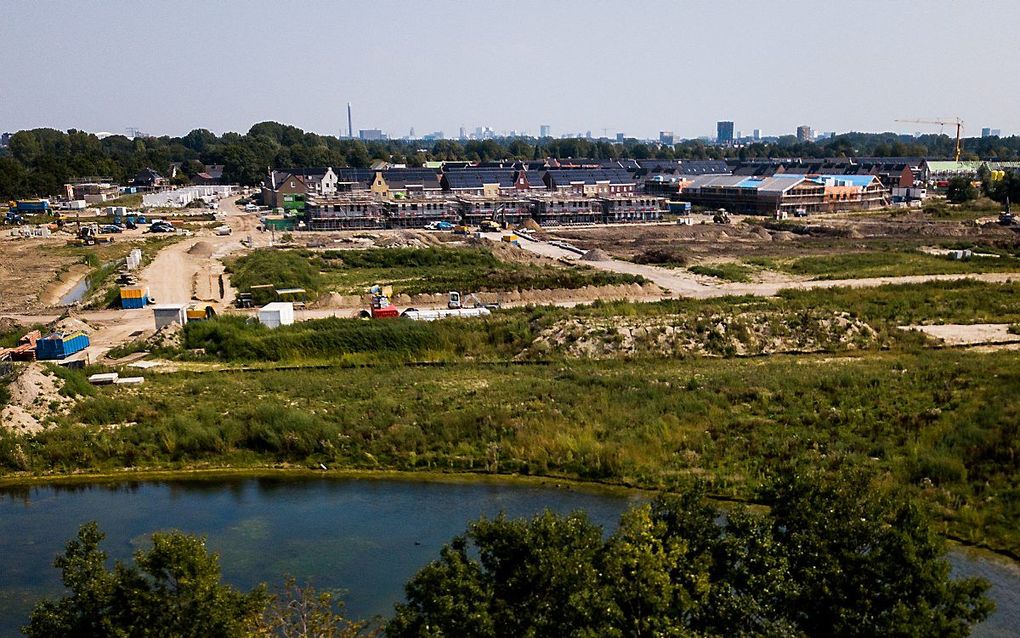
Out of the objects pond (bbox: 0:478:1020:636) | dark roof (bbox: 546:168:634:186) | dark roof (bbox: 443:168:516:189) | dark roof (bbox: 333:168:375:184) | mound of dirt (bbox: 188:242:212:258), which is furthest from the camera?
dark roof (bbox: 546:168:634:186)

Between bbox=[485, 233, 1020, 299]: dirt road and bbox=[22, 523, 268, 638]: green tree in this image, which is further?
bbox=[485, 233, 1020, 299]: dirt road

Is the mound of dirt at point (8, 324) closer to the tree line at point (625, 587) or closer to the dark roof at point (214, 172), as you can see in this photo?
the tree line at point (625, 587)

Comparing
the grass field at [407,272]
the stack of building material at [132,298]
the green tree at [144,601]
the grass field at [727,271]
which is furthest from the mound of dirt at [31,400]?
the grass field at [727,271]

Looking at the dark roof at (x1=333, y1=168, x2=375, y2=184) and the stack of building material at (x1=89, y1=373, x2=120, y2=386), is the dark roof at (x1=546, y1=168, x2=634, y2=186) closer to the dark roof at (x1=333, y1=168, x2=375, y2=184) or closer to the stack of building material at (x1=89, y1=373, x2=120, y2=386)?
the dark roof at (x1=333, y1=168, x2=375, y2=184)

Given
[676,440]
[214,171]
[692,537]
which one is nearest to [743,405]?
[676,440]

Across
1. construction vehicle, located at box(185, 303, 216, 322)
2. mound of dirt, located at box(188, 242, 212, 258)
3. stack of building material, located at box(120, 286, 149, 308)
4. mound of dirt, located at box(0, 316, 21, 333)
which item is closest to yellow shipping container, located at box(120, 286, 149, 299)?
stack of building material, located at box(120, 286, 149, 308)

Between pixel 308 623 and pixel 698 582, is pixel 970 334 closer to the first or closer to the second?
pixel 698 582
